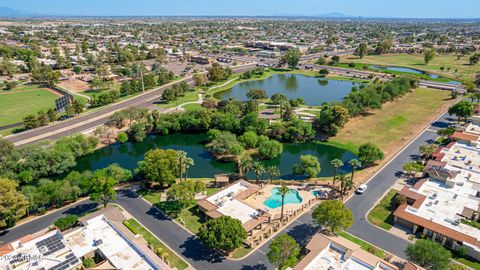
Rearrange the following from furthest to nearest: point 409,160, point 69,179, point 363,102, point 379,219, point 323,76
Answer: point 323,76 < point 363,102 < point 409,160 < point 69,179 < point 379,219

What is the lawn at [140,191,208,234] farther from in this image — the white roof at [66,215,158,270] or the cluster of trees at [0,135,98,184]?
the cluster of trees at [0,135,98,184]

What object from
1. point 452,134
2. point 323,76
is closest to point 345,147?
point 452,134

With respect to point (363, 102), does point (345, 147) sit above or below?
below

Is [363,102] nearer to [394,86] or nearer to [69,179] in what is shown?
[394,86]

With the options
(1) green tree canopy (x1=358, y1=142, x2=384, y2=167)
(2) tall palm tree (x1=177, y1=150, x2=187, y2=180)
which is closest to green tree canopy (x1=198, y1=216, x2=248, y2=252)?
(2) tall palm tree (x1=177, y1=150, x2=187, y2=180)

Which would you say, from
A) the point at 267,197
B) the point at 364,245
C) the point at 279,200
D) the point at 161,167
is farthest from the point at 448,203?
the point at 161,167

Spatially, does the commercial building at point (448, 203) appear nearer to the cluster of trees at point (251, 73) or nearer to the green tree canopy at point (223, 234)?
the green tree canopy at point (223, 234)

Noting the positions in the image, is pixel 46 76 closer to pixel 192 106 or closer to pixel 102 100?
pixel 102 100
